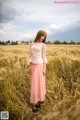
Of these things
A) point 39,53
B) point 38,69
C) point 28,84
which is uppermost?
point 39,53

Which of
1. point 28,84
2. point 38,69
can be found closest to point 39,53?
point 38,69

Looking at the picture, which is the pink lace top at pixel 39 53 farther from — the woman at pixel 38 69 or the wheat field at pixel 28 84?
the wheat field at pixel 28 84

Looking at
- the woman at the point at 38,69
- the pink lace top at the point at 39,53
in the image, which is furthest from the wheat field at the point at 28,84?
the pink lace top at the point at 39,53

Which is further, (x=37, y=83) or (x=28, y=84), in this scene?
(x=28, y=84)

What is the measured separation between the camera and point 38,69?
169 centimetres

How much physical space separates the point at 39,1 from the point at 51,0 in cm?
9

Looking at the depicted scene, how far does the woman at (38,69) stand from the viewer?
5.49ft

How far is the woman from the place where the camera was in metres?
1.67

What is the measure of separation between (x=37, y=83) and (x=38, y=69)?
0.32 ft

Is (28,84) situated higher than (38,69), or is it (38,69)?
(38,69)

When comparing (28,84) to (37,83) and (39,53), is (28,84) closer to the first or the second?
(37,83)

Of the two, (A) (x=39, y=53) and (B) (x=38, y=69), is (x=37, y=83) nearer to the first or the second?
(B) (x=38, y=69)

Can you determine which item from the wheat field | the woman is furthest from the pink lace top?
the wheat field

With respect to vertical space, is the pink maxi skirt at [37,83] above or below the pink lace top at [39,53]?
below
